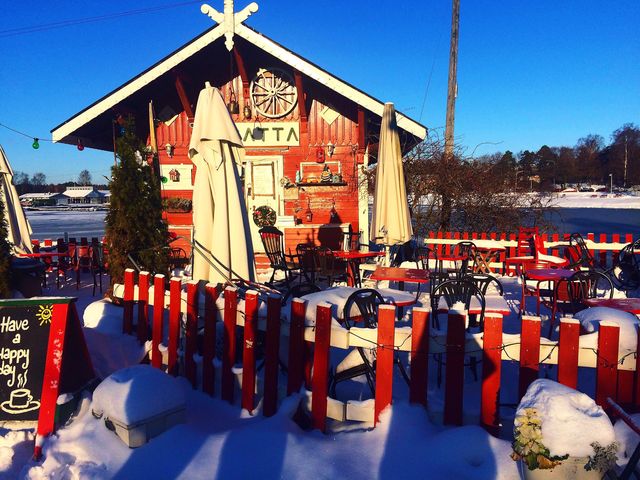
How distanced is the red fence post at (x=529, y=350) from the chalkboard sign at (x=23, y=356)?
3410 mm

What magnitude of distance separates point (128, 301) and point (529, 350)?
382 cm

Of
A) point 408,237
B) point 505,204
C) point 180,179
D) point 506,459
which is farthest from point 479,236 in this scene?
Result: point 506,459

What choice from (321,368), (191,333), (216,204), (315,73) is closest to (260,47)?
(315,73)

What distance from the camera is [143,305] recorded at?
14.5 ft

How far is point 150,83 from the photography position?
9555mm

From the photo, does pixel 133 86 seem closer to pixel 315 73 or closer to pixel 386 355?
pixel 315 73

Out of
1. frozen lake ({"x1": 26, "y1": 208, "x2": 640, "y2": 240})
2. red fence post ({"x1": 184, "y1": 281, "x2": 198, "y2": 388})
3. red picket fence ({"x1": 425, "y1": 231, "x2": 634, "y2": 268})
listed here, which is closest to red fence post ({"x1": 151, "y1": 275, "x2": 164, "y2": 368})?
red fence post ({"x1": 184, "y1": 281, "x2": 198, "y2": 388})

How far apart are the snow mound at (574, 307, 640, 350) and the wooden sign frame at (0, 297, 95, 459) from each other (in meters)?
3.68

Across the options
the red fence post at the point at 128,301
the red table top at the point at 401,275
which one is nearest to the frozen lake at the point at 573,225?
the red table top at the point at 401,275

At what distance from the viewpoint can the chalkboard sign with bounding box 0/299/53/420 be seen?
336 cm

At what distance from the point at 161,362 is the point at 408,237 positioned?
4.06m

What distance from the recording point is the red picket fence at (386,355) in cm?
265

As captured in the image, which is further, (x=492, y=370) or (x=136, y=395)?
(x=136, y=395)

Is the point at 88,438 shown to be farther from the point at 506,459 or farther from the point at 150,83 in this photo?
the point at 150,83
